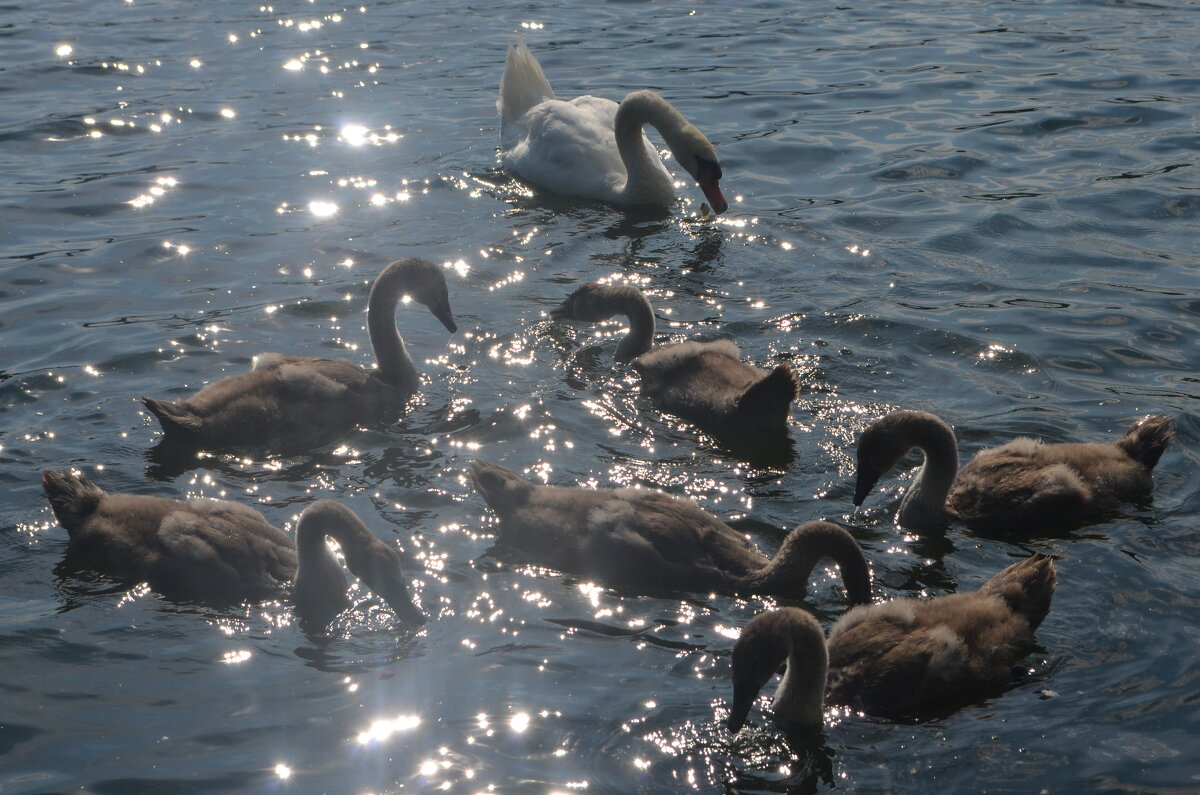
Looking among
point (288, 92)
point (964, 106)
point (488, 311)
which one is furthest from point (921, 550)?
point (288, 92)

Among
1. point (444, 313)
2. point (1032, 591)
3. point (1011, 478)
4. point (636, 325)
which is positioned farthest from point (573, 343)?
point (1032, 591)

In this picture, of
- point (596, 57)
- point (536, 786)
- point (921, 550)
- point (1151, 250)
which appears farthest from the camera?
point (596, 57)

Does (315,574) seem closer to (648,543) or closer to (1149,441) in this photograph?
→ (648,543)

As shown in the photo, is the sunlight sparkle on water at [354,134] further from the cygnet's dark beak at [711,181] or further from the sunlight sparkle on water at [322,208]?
the cygnet's dark beak at [711,181]

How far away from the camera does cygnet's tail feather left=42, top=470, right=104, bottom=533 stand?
7.17 metres

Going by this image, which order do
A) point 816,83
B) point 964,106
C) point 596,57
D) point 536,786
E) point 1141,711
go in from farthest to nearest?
point 596,57 → point 816,83 → point 964,106 → point 1141,711 → point 536,786

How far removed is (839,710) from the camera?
20.0 ft

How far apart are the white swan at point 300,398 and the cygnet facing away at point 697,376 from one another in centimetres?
152

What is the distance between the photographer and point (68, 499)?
7.17m

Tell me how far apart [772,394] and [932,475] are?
3.93 ft

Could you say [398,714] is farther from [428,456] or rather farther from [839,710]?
[428,456]

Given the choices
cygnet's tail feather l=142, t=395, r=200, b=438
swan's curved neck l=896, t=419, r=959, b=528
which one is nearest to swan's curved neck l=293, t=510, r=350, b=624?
cygnet's tail feather l=142, t=395, r=200, b=438

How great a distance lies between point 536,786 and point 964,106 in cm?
1243

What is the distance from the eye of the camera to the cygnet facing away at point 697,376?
27.9ft
